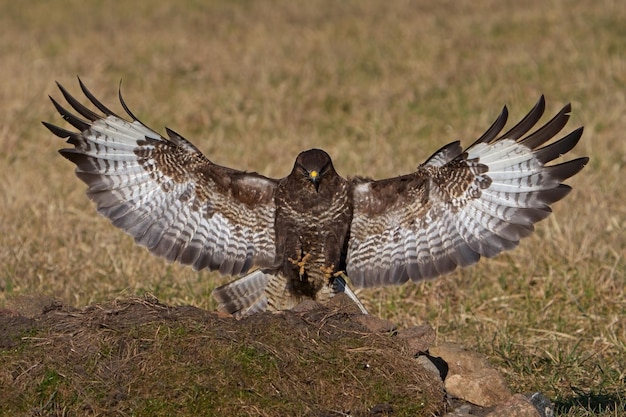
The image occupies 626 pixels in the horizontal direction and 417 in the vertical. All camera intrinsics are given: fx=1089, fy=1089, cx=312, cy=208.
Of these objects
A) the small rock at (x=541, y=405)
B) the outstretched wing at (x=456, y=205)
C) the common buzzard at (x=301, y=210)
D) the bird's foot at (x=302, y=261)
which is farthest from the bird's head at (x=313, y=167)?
the small rock at (x=541, y=405)

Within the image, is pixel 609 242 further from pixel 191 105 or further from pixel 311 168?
pixel 191 105

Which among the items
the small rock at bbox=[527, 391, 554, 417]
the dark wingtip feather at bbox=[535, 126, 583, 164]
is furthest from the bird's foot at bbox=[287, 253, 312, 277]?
the small rock at bbox=[527, 391, 554, 417]

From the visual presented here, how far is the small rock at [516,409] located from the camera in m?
4.91

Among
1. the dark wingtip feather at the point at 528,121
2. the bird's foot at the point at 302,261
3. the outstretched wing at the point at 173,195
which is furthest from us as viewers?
the outstretched wing at the point at 173,195

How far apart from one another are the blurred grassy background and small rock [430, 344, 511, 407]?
46 cm

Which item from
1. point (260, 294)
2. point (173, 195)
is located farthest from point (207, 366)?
point (173, 195)

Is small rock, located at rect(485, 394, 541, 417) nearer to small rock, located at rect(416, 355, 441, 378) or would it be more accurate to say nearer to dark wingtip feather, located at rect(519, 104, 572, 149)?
small rock, located at rect(416, 355, 441, 378)

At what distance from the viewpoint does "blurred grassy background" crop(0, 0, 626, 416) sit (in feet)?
25.0

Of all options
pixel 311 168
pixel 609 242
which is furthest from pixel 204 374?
pixel 609 242

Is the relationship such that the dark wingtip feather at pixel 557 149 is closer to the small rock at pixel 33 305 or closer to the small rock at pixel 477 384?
the small rock at pixel 477 384

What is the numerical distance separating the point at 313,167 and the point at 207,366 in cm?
163

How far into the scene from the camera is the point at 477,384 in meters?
5.36

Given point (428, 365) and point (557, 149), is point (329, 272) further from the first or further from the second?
point (557, 149)

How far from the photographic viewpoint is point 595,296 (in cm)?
777
